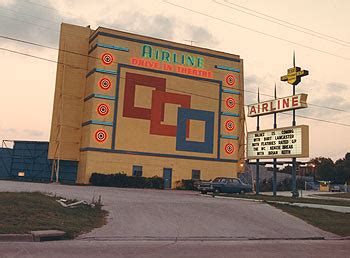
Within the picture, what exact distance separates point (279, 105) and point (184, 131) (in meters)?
14.1

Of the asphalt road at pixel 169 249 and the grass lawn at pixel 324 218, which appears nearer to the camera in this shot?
the asphalt road at pixel 169 249

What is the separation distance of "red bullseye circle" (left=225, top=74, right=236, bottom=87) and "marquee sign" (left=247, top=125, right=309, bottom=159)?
13.8 m

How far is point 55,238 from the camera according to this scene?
11867mm

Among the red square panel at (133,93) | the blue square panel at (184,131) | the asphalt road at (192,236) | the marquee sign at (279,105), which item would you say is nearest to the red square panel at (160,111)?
the red square panel at (133,93)

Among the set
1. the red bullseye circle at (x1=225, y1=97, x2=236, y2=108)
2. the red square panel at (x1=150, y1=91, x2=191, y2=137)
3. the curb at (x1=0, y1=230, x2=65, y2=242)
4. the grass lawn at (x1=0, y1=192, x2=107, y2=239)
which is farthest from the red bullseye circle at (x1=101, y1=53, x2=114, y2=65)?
the curb at (x1=0, y1=230, x2=65, y2=242)

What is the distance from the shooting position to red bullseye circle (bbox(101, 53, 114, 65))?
4478 cm

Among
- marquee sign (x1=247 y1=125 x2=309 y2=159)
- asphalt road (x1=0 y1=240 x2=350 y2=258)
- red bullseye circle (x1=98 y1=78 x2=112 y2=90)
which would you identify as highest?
red bullseye circle (x1=98 y1=78 x2=112 y2=90)

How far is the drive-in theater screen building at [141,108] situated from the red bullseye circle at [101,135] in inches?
3.3

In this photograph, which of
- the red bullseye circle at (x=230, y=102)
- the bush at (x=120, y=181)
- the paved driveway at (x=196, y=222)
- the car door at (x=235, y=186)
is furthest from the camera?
the red bullseye circle at (x=230, y=102)

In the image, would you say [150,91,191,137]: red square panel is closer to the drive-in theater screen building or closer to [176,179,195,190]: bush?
the drive-in theater screen building

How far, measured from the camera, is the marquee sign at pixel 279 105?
3502 centimetres

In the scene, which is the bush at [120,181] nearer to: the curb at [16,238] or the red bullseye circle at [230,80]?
the red bullseye circle at [230,80]

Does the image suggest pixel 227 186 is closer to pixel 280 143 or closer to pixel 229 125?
pixel 280 143

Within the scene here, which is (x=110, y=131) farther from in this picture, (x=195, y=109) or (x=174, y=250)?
(x=174, y=250)
